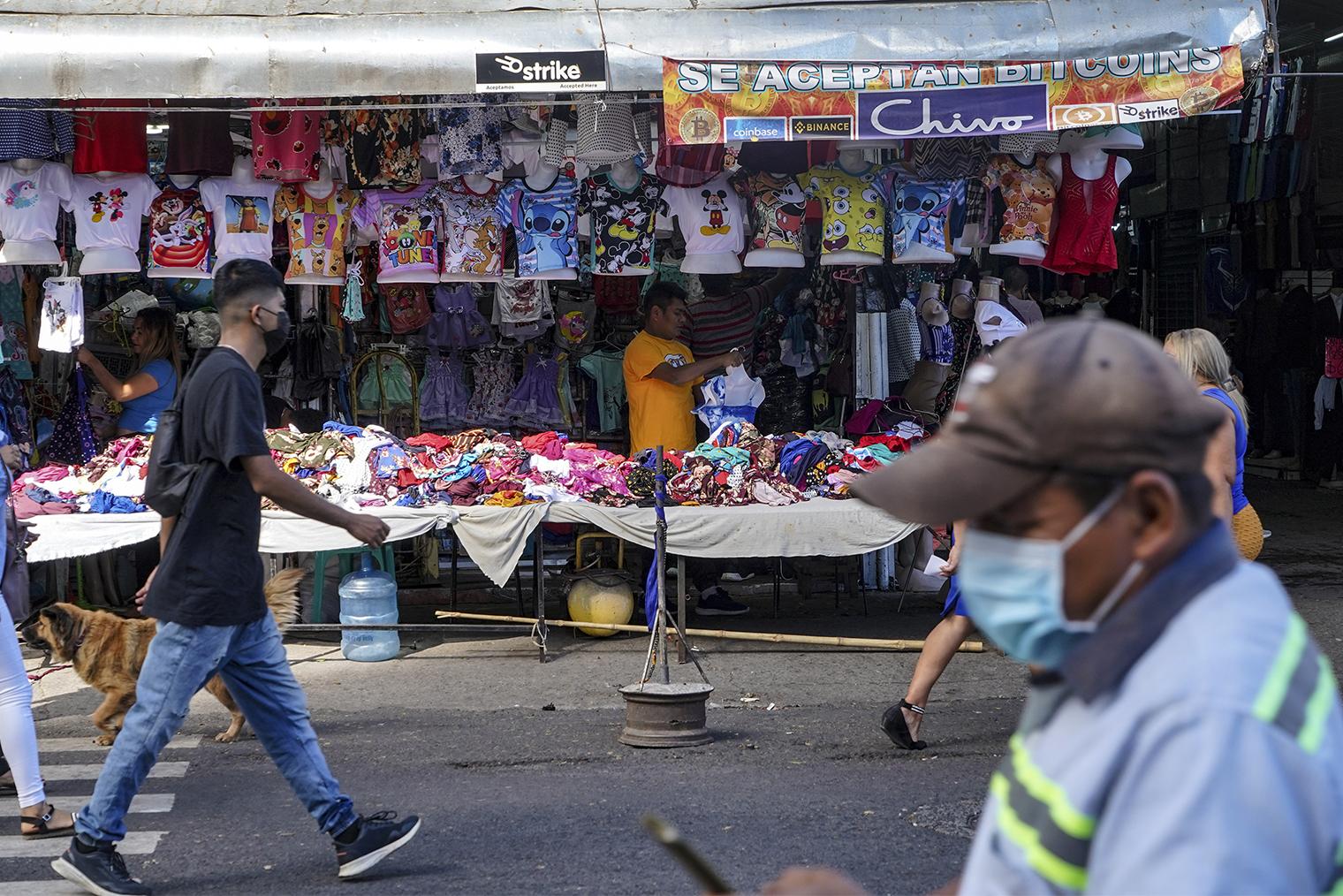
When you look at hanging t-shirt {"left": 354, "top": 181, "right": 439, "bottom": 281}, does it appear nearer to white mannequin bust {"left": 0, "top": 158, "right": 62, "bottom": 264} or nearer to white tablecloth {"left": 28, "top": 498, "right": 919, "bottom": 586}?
white tablecloth {"left": 28, "top": 498, "right": 919, "bottom": 586}

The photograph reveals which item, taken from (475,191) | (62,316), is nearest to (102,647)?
(62,316)

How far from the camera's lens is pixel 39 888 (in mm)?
4918

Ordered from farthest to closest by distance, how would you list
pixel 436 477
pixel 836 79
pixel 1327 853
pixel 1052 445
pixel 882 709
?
pixel 436 477
pixel 836 79
pixel 882 709
pixel 1052 445
pixel 1327 853

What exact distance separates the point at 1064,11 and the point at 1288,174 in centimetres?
646

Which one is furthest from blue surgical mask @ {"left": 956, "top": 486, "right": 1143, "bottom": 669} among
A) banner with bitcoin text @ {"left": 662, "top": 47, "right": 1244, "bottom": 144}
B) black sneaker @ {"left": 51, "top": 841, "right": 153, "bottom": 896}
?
banner with bitcoin text @ {"left": 662, "top": 47, "right": 1244, "bottom": 144}

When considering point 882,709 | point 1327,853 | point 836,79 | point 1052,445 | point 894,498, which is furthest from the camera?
point 836,79

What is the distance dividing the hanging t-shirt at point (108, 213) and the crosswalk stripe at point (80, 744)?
3.34 m

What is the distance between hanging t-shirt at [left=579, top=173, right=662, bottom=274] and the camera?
9.54 meters

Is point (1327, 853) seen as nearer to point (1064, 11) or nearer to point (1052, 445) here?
point (1052, 445)

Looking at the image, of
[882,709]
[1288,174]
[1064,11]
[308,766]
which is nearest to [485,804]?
[308,766]

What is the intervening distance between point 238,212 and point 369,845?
554 cm

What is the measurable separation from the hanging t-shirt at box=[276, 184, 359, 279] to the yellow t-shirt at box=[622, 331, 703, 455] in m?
2.06

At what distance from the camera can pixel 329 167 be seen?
9359mm

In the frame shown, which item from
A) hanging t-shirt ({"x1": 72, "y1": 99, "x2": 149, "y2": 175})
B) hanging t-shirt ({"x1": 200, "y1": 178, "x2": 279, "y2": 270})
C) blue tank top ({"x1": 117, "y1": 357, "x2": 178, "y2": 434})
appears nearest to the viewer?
hanging t-shirt ({"x1": 72, "y1": 99, "x2": 149, "y2": 175})
